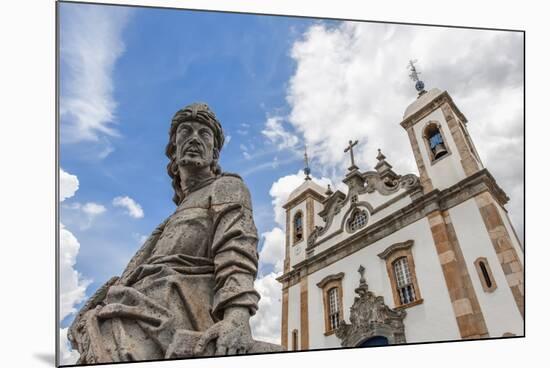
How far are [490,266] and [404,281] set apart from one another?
2132mm

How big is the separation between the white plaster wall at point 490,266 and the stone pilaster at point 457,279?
0.11 meters

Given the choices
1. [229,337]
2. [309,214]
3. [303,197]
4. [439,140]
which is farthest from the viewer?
[303,197]

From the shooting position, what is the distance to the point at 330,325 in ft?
32.8

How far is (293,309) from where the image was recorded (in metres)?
11.1

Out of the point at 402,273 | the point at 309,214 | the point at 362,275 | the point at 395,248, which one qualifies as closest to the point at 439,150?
the point at 395,248

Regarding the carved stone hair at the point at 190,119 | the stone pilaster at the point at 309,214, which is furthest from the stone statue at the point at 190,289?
the stone pilaster at the point at 309,214

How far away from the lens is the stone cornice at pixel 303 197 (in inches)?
556

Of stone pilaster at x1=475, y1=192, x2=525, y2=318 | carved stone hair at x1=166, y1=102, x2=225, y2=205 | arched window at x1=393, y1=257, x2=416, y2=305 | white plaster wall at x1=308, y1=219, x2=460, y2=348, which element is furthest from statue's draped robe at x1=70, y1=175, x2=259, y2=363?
arched window at x1=393, y1=257, x2=416, y2=305

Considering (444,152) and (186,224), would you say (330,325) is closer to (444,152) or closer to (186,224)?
(444,152)

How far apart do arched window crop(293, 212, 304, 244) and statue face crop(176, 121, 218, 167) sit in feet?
35.7

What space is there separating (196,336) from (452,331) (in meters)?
7.45

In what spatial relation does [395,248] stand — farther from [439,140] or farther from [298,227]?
[298,227]

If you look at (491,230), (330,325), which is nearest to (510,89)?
(491,230)

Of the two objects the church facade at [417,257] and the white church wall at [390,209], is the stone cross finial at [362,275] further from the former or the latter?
the white church wall at [390,209]
